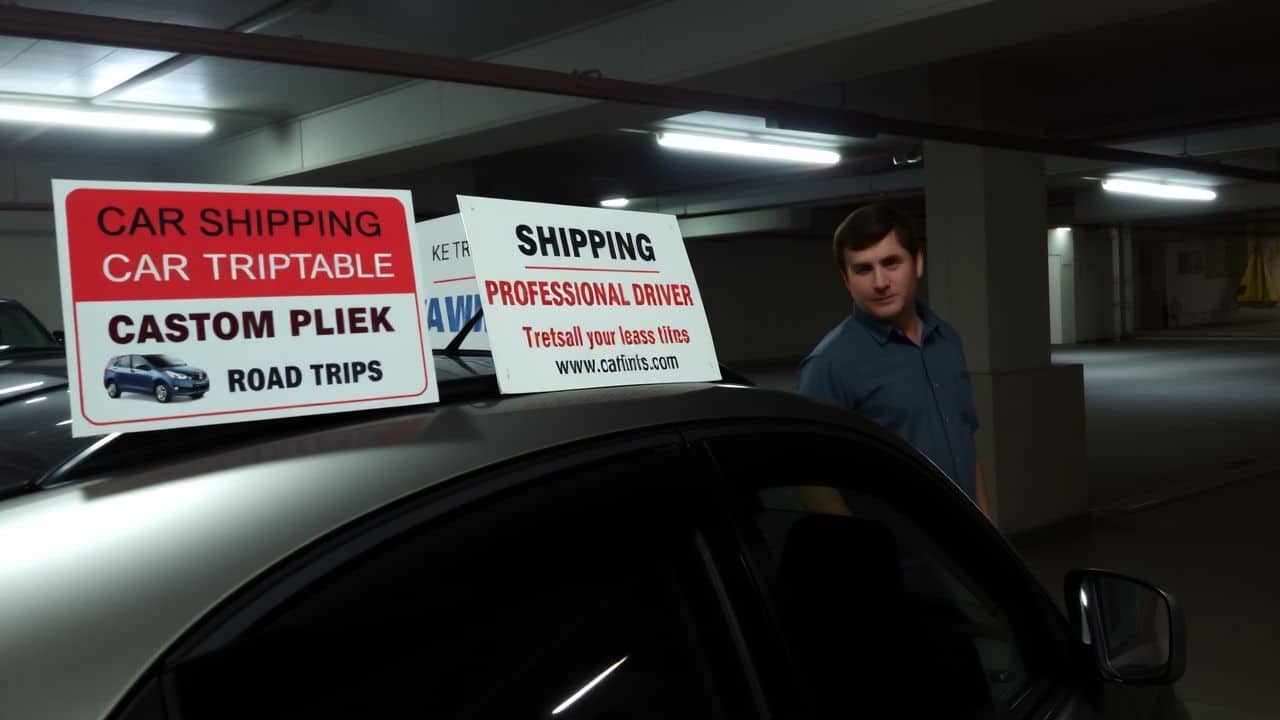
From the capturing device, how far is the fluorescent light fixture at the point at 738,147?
1062 centimetres

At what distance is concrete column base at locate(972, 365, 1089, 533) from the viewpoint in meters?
6.60

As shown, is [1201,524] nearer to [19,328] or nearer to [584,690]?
[584,690]

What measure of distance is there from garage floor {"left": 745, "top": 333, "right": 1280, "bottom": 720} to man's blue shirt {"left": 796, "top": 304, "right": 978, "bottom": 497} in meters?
1.93

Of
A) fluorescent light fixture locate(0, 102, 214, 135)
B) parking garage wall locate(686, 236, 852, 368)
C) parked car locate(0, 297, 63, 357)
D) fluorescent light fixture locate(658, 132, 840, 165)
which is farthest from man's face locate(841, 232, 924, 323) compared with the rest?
parking garage wall locate(686, 236, 852, 368)

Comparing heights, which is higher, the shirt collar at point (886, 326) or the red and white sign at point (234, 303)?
the red and white sign at point (234, 303)

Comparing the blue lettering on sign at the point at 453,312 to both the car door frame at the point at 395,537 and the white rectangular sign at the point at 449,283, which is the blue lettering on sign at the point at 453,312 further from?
the car door frame at the point at 395,537

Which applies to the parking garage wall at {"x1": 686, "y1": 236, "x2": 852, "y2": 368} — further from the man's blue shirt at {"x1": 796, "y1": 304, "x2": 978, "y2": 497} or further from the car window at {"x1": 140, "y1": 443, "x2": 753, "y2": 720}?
the car window at {"x1": 140, "y1": 443, "x2": 753, "y2": 720}

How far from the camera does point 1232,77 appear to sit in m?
8.11

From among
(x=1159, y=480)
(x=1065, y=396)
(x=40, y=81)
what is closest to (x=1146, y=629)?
(x=1065, y=396)

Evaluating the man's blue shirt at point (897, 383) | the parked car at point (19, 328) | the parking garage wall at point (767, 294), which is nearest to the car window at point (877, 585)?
the man's blue shirt at point (897, 383)

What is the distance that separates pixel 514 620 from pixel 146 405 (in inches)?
15.5

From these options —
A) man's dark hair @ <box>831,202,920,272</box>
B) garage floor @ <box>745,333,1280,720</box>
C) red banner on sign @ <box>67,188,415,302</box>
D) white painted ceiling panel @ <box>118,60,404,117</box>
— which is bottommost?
garage floor @ <box>745,333,1280,720</box>

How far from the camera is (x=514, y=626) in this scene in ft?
3.11

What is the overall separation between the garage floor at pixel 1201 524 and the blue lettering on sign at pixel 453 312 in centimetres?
338
